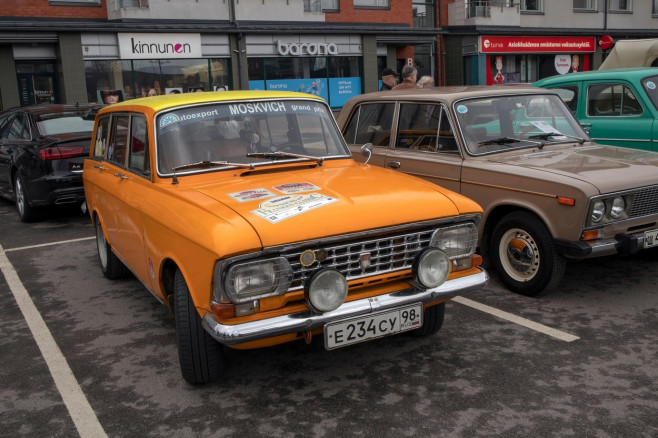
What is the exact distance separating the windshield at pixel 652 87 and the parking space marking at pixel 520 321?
4.06m

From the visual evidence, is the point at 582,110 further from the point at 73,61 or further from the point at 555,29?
the point at 555,29

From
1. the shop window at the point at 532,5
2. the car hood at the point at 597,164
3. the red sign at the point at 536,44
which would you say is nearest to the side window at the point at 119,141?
the car hood at the point at 597,164

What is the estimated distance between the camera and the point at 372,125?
7172 millimetres

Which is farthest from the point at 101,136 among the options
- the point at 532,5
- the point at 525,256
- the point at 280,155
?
the point at 532,5

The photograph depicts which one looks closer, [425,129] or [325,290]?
[325,290]

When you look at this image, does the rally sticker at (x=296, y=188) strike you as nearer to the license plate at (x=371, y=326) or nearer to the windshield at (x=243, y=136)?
the windshield at (x=243, y=136)

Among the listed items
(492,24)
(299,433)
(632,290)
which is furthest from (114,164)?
(492,24)

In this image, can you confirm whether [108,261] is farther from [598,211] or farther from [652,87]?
[652,87]

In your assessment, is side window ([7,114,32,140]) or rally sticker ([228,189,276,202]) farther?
side window ([7,114,32,140])

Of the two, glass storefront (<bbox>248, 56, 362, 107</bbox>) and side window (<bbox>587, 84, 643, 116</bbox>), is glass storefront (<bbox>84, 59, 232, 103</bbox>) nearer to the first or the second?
glass storefront (<bbox>248, 56, 362, 107</bbox>)

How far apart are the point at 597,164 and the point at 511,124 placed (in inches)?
40.5

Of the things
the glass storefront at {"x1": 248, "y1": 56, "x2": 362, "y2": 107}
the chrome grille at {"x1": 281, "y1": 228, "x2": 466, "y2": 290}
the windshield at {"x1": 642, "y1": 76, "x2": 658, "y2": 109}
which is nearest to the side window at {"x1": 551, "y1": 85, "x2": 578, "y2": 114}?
the windshield at {"x1": 642, "y1": 76, "x2": 658, "y2": 109}

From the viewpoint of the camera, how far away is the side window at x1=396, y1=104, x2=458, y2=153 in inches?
245

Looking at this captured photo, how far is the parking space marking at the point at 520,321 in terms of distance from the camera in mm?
4629
